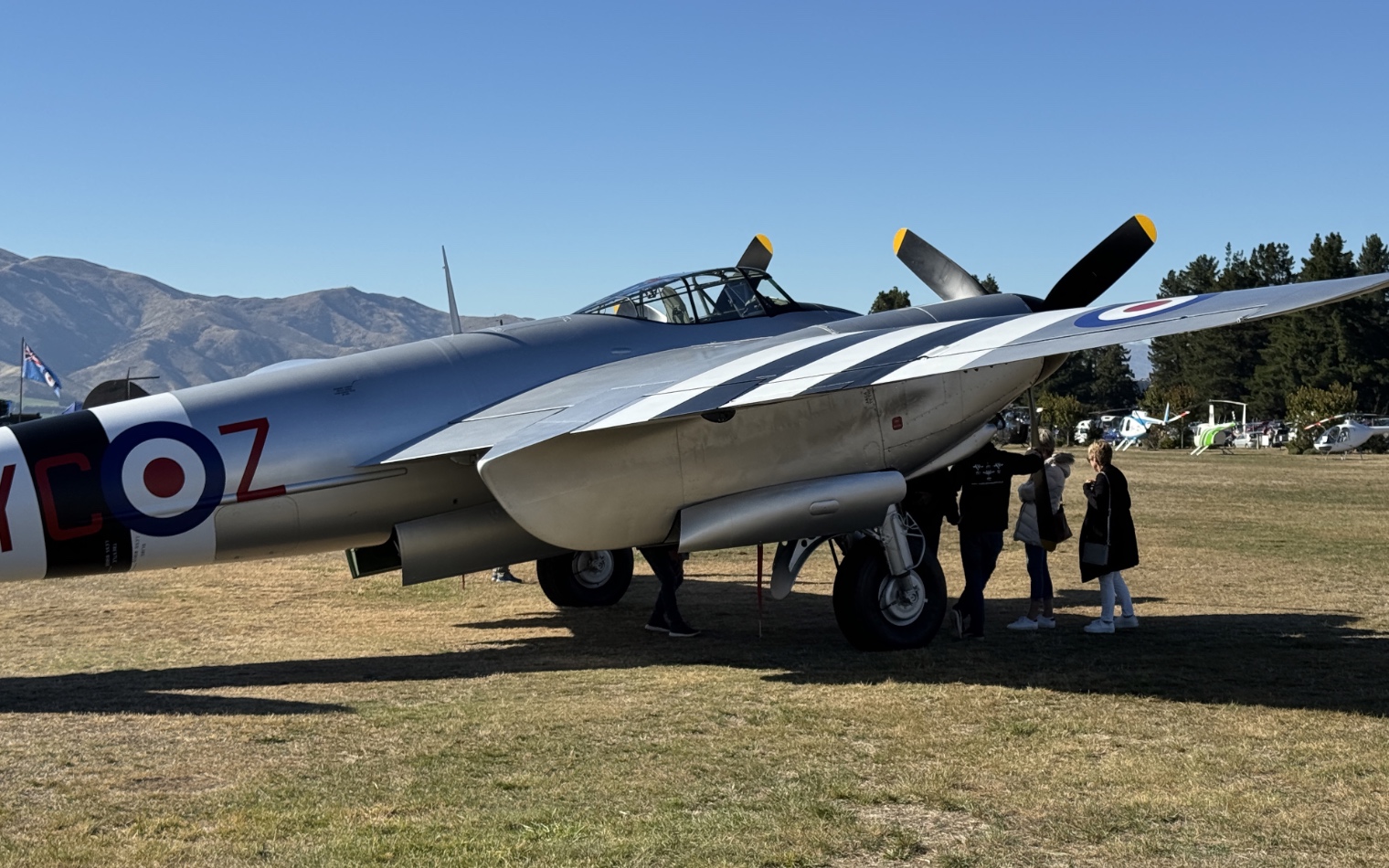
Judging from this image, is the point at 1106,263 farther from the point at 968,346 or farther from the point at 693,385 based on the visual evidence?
the point at 693,385

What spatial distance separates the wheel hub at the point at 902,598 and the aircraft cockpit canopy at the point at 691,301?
323cm

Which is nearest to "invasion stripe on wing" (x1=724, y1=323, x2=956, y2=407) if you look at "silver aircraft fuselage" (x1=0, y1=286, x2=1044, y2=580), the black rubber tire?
"silver aircraft fuselage" (x1=0, y1=286, x2=1044, y2=580)

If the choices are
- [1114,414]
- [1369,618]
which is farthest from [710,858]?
[1114,414]

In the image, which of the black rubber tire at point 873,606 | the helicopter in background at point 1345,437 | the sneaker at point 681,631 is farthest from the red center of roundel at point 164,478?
the helicopter in background at point 1345,437

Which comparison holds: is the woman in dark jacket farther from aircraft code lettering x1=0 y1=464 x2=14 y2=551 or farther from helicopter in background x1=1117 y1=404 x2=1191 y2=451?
helicopter in background x1=1117 y1=404 x2=1191 y2=451

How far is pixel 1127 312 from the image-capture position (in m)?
9.38

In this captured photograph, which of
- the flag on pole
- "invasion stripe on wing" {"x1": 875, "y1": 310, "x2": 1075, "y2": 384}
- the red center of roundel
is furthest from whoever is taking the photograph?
the flag on pole

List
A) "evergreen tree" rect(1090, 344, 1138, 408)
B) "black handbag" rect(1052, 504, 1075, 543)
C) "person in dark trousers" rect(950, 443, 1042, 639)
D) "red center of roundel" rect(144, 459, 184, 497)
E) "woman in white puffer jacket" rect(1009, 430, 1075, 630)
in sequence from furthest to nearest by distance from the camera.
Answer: "evergreen tree" rect(1090, 344, 1138, 408) → "woman in white puffer jacket" rect(1009, 430, 1075, 630) → "black handbag" rect(1052, 504, 1075, 543) → "person in dark trousers" rect(950, 443, 1042, 639) → "red center of roundel" rect(144, 459, 184, 497)

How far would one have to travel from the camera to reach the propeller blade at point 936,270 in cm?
1429

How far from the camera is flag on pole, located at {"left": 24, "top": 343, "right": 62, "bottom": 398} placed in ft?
169

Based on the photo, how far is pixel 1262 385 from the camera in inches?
3484

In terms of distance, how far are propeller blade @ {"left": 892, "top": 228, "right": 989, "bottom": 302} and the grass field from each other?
364 cm

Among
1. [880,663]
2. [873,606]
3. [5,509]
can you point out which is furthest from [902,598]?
[5,509]

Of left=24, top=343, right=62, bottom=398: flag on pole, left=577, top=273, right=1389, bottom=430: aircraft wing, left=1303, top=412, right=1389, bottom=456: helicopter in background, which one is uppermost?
left=24, top=343, right=62, bottom=398: flag on pole
